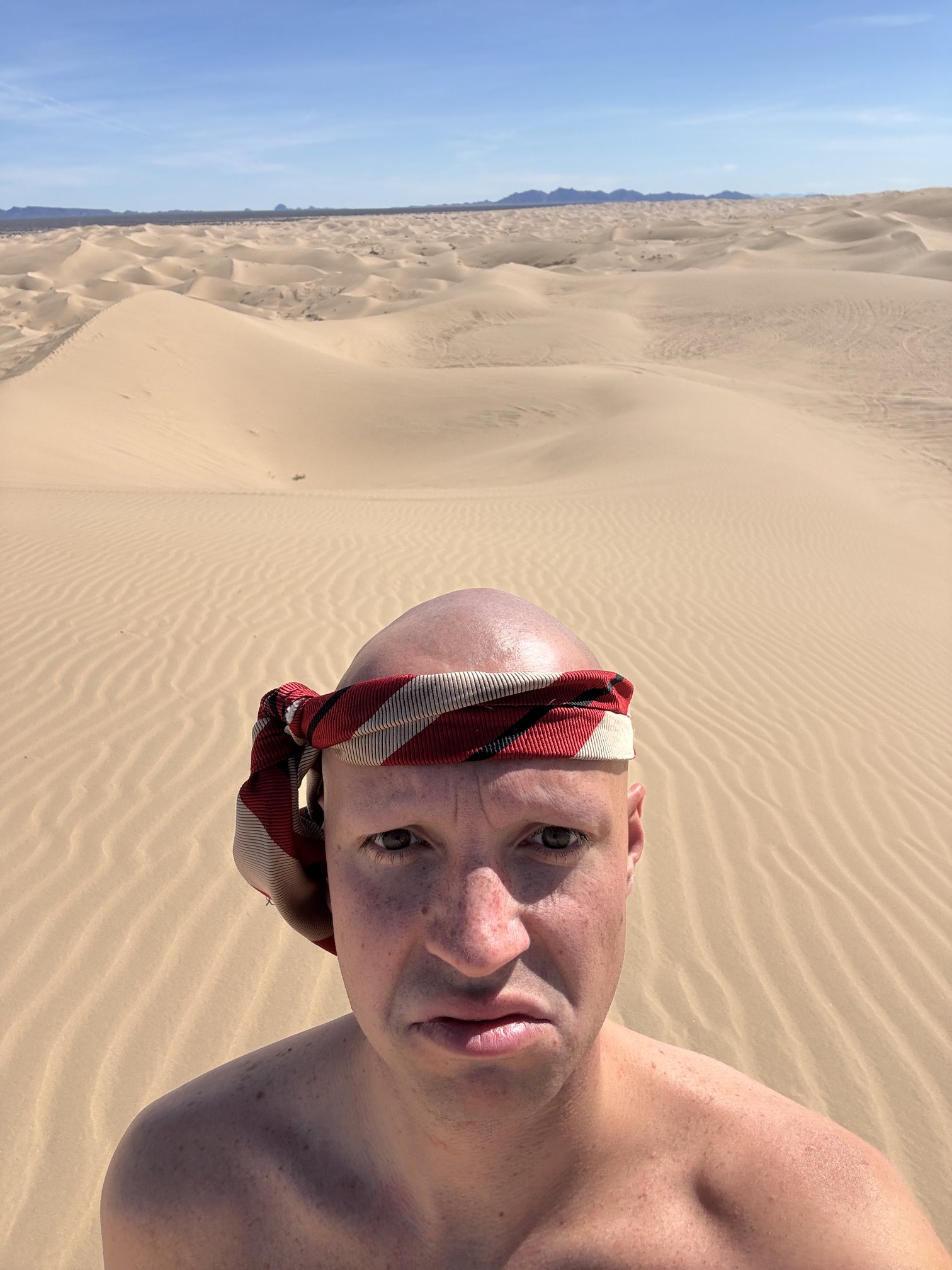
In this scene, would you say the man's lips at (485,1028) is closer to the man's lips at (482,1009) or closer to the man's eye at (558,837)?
the man's lips at (482,1009)

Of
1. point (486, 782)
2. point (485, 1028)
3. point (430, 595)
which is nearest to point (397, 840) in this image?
point (486, 782)

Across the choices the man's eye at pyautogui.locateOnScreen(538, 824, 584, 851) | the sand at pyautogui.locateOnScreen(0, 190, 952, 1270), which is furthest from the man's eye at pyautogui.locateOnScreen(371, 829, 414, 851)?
the sand at pyautogui.locateOnScreen(0, 190, 952, 1270)

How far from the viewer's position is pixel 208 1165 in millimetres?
1586

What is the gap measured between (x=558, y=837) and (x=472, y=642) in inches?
11.4

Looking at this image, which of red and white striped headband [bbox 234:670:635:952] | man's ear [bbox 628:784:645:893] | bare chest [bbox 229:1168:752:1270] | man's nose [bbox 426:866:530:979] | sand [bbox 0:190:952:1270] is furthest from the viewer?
sand [bbox 0:190:952:1270]

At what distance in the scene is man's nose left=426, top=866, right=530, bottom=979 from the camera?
119 cm

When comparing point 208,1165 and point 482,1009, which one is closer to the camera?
point 482,1009

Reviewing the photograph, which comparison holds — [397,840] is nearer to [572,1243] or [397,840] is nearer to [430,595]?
[572,1243]

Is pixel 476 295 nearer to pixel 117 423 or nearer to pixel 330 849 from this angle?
pixel 117 423

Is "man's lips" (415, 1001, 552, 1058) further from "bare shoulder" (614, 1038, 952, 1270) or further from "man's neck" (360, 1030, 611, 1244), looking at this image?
"bare shoulder" (614, 1038, 952, 1270)

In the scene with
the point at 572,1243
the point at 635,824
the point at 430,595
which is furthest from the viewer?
the point at 430,595

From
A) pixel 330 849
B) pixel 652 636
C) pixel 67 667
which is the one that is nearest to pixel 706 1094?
pixel 330 849

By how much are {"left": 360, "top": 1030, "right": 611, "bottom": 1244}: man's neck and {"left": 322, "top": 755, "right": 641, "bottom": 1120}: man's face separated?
0.09m

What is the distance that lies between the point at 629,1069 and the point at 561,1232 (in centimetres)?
23
